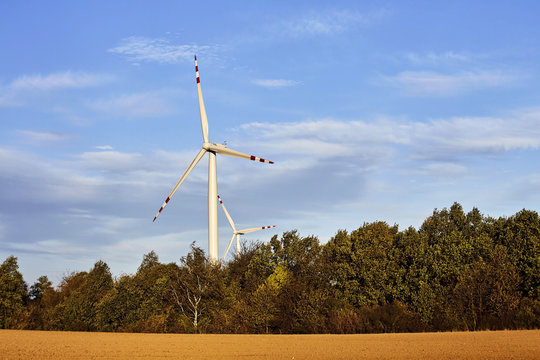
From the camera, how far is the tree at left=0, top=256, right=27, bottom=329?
248 ft

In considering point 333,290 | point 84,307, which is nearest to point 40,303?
point 84,307

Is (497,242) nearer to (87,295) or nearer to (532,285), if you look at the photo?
(532,285)

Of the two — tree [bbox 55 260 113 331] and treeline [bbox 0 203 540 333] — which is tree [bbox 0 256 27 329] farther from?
tree [bbox 55 260 113 331]

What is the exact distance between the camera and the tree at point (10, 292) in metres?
75.6

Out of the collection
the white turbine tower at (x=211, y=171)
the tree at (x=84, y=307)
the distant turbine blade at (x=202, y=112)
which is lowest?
the tree at (x=84, y=307)

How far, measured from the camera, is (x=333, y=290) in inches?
2702

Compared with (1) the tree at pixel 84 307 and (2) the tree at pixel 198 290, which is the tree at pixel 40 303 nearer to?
(1) the tree at pixel 84 307

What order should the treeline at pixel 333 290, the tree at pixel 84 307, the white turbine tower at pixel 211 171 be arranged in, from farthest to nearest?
the tree at pixel 84 307, the white turbine tower at pixel 211 171, the treeline at pixel 333 290

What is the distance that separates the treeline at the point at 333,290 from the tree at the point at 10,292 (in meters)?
0.15

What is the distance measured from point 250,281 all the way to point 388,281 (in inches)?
704

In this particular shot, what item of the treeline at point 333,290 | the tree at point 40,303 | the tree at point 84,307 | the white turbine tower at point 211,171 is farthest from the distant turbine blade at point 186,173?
the tree at point 40,303

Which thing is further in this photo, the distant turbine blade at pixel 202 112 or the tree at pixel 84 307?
the distant turbine blade at pixel 202 112

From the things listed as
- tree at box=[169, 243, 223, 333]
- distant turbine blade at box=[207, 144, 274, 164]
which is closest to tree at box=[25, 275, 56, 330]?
tree at box=[169, 243, 223, 333]

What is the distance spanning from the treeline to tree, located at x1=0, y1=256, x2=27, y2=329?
0.15m
